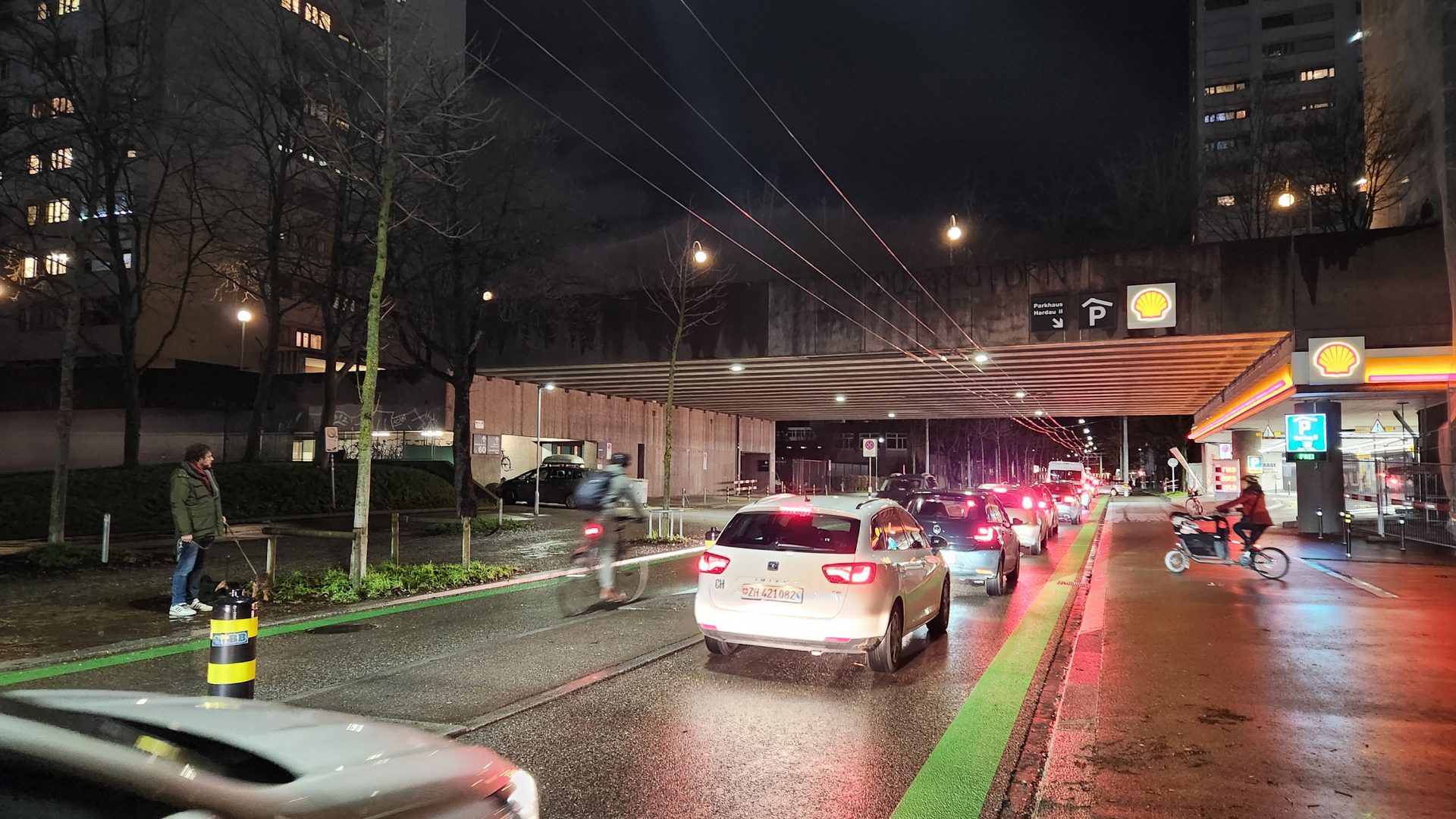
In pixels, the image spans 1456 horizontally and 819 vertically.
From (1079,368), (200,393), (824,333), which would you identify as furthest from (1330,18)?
(200,393)

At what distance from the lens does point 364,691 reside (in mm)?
6617

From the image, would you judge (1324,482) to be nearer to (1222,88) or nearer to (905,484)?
(905,484)

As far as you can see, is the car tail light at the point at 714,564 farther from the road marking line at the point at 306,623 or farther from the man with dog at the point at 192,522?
the man with dog at the point at 192,522

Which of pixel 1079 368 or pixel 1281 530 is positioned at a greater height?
pixel 1079 368

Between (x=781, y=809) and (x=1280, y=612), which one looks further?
(x=1280, y=612)

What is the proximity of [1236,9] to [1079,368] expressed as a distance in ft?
261

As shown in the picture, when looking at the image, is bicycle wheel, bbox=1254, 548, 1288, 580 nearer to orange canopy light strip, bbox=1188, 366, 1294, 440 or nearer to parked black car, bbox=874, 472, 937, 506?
orange canopy light strip, bbox=1188, 366, 1294, 440

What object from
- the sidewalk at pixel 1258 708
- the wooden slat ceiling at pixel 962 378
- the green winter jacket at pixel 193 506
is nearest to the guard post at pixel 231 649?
the sidewalk at pixel 1258 708

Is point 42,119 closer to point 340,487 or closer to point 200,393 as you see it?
point 340,487

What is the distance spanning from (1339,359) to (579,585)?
17.7 m

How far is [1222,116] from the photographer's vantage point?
281 feet

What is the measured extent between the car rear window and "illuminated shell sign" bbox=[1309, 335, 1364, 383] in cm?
1697

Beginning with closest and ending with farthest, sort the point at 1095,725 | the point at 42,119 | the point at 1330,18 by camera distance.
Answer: the point at 1095,725 < the point at 42,119 < the point at 1330,18

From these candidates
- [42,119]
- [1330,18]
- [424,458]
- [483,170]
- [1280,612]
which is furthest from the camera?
[1330,18]
